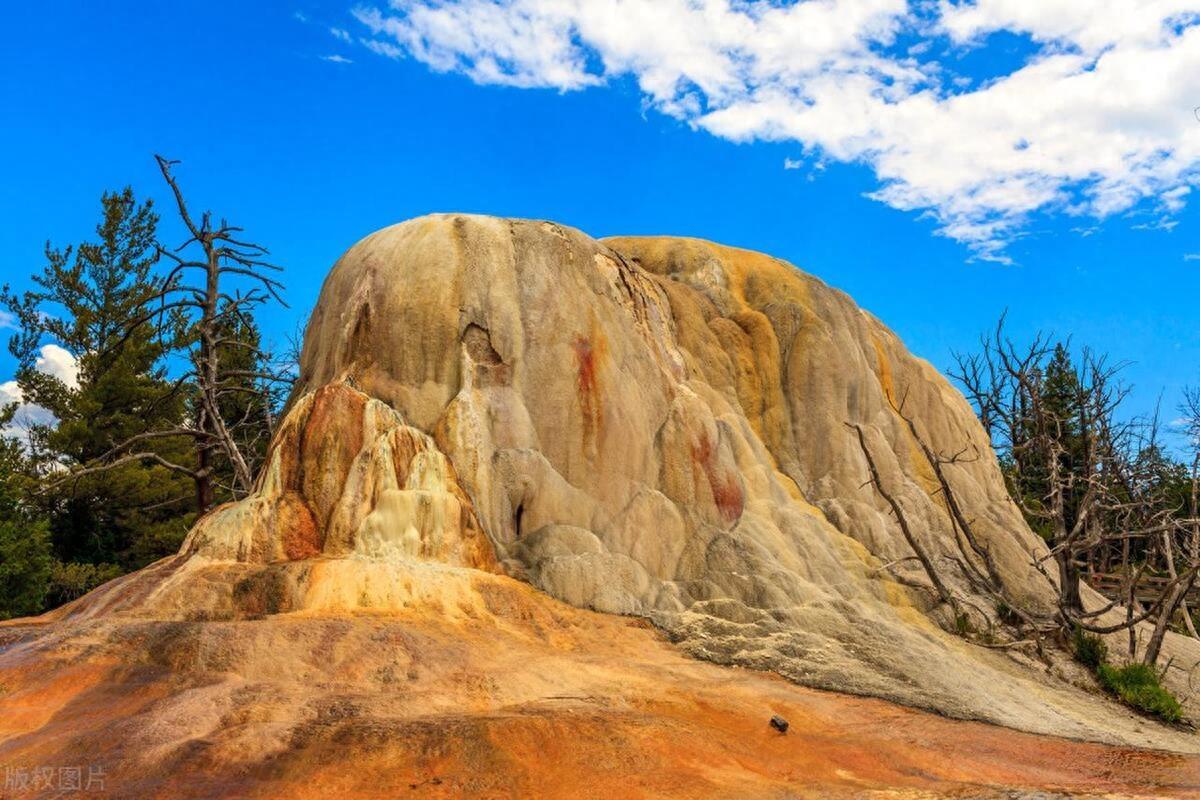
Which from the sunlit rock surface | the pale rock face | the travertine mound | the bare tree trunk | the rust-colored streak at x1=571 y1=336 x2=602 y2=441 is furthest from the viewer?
the bare tree trunk


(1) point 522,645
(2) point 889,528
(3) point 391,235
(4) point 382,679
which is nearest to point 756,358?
(2) point 889,528

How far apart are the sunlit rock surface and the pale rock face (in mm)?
49

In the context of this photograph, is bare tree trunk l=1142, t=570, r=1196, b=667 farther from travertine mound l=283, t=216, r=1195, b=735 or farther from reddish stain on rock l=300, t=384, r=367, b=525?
reddish stain on rock l=300, t=384, r=367, b=525

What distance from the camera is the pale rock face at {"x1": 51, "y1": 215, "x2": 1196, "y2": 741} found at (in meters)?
11.3

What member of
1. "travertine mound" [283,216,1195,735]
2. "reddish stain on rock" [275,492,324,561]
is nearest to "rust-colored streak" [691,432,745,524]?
"travertine mound" [283,216,1195,735]

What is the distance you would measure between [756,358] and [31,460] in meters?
20.5

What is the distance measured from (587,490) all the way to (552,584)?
1.87 metres

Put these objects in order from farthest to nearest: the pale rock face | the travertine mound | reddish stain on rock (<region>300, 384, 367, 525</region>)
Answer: the travertine mound → reddish stain on rock (<region>300, 384, 367, 525</region>) → the pale rock face

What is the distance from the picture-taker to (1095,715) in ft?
41.1

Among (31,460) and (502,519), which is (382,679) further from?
(31,460)

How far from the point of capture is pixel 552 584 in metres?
12.3

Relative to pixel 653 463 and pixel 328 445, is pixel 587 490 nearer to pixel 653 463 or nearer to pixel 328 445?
pixel 653 463

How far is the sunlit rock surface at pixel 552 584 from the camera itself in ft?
25.7

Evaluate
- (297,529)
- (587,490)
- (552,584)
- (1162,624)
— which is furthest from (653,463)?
(1162,624)
